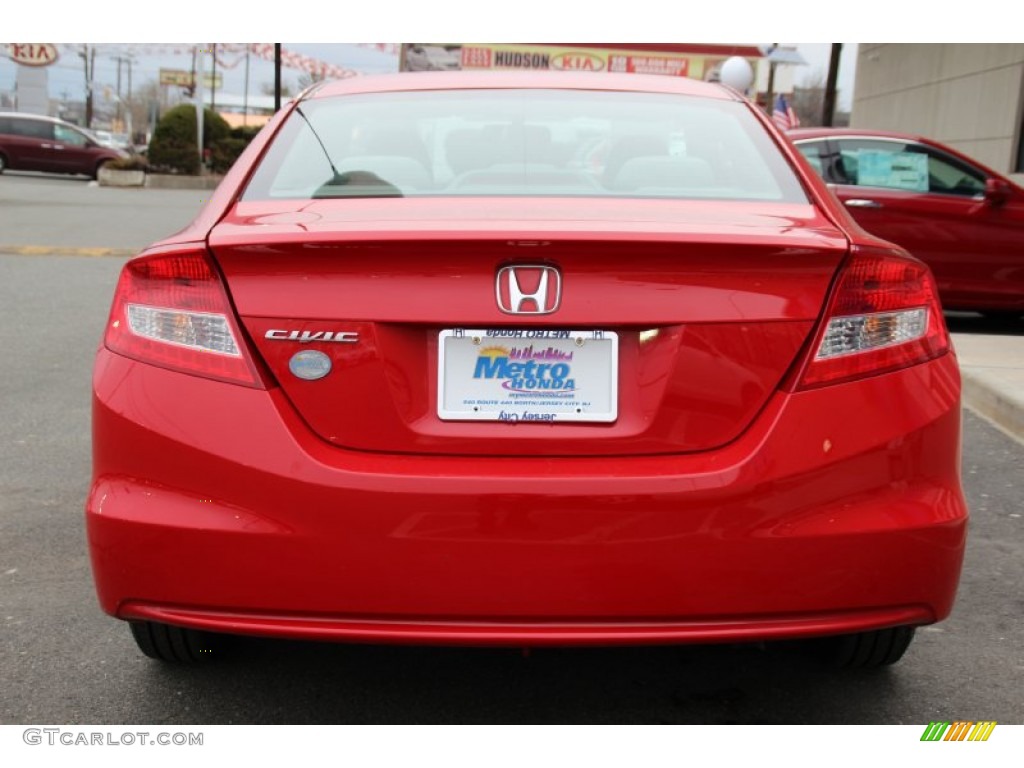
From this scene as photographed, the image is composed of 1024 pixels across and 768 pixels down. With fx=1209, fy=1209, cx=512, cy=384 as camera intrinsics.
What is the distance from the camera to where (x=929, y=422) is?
245cm

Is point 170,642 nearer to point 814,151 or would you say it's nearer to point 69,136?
point 814,151

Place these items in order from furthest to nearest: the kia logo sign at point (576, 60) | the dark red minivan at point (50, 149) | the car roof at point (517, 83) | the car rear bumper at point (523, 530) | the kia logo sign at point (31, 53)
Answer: the kia logo sign at point (576, 60)
the kia logo sign at point (31, 53)
the dark red minivan at point (50, 149)
the car roof at point (517, 83)
the car rear bumper at point (523, 530)

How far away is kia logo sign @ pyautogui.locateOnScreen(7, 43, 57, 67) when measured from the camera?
145ft

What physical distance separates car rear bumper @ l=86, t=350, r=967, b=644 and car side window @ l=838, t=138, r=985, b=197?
710 cm

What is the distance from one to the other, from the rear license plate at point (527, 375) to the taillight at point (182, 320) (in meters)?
0.39

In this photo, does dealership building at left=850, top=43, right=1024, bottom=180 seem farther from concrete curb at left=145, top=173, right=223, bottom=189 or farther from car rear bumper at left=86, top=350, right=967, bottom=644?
concrete curb at left=145, top=173, right=223, bottom=189

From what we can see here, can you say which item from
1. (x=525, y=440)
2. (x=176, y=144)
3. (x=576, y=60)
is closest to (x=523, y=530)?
(x=525, y=440)

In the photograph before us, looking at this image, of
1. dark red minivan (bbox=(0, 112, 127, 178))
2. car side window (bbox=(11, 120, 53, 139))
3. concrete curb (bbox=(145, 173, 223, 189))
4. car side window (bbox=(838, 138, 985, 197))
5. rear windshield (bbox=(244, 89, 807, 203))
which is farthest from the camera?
car side window (bbox=(11, 120, 53, 139))

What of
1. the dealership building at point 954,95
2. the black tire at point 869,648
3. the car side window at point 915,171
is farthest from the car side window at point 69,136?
the black tire at point 869,648

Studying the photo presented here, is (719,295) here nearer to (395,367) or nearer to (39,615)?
(395,367)

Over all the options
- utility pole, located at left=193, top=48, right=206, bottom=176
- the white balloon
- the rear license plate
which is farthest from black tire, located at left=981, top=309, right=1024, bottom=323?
utility pole, located at left=193, top=48, right=206, bottom=176

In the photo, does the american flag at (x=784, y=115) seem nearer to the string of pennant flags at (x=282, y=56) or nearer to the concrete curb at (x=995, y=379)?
the concrete curb at (x=995, y=379)

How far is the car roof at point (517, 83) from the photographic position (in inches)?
138

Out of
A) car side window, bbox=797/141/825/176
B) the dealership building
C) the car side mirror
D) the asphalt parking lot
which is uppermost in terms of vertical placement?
the dealership building
